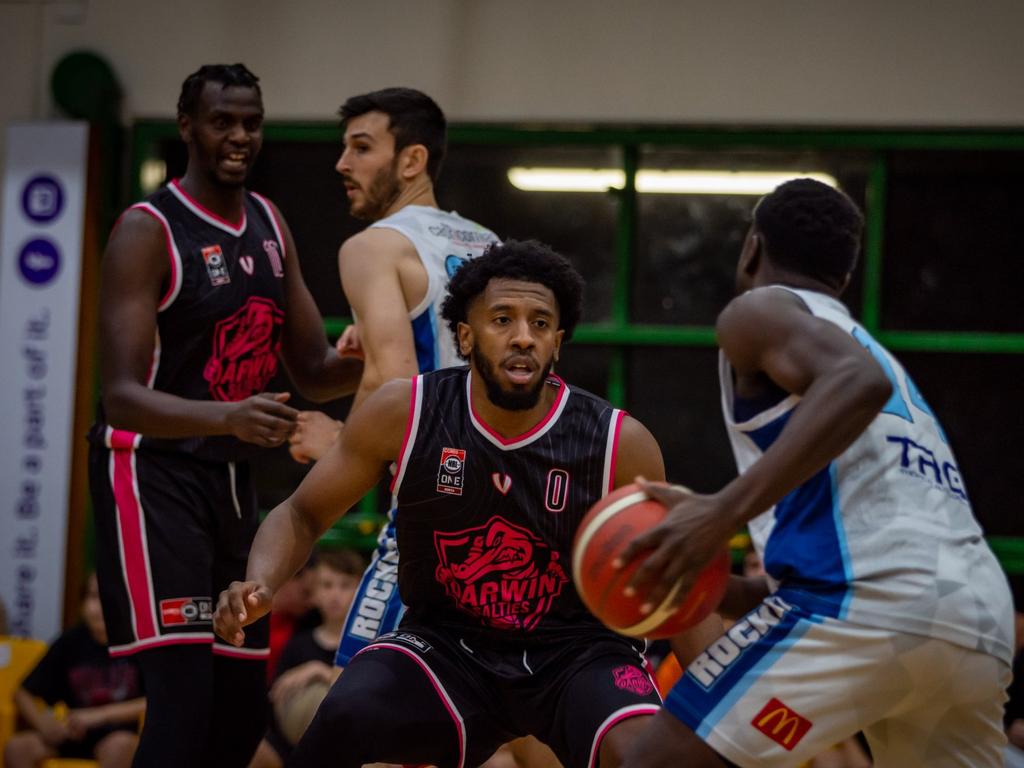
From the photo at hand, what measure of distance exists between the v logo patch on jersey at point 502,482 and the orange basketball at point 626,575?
0.62 meters

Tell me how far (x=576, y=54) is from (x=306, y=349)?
355 centimetres

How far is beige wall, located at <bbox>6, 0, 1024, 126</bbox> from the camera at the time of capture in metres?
7.36

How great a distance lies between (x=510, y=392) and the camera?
3.62m

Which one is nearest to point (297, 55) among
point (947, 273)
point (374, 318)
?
point (947, 273)

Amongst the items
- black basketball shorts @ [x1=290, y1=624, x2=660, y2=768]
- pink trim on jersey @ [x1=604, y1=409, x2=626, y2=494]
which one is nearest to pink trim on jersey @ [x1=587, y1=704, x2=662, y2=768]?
black basketball shorts @ [x1=290, y1=624, x2=660, y2=768]

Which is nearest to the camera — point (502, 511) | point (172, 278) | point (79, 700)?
point (502, 511)

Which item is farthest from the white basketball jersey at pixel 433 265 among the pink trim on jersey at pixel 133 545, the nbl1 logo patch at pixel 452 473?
the pink trim on jersey at pixel 133 545

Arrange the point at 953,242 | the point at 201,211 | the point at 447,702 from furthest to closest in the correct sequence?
the point at 953,242
the point at 201,211
the point at 447,702

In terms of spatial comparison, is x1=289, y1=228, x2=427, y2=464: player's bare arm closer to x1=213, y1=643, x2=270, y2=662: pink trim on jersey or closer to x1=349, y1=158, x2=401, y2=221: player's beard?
x1=349, y1=158, x2=401, y2=221: player's beard

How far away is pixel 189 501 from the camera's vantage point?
412 cm

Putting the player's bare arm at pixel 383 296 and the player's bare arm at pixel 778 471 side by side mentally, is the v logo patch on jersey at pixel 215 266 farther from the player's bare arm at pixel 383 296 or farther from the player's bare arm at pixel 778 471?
the player's bare arm at pixel 778 471

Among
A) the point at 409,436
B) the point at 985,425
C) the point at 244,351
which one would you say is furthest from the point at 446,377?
the point at 985,425

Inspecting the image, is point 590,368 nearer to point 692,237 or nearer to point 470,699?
point 692,237

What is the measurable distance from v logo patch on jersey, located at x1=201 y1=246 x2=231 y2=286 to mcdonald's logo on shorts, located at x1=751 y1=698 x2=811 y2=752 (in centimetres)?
213
